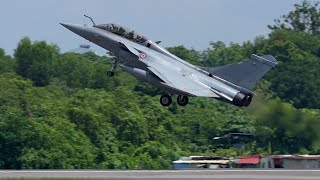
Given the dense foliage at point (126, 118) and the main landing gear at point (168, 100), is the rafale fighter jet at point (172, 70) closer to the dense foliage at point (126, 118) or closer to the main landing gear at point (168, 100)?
the main landing gear at point (168, 100)

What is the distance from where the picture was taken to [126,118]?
96.1 meters

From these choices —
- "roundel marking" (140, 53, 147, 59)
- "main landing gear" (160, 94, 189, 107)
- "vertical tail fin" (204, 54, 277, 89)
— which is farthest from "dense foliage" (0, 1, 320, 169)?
"roundel marking" (140, 53, 147, 59)

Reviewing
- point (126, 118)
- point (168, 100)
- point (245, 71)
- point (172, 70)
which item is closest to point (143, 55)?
point (172, 70)

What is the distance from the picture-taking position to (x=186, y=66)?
2495 inches

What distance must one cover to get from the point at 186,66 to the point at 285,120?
5.95 metres

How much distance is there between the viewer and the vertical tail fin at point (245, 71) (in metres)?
62.5

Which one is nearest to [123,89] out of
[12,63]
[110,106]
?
[110,106]

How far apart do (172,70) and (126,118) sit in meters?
33.7

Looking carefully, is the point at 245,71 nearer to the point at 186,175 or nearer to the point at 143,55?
the point at 143,55

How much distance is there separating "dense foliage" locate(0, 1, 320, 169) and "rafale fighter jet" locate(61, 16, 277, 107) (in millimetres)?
2985

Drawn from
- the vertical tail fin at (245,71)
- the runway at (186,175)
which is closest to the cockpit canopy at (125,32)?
the vertical tail fin at (245,71)

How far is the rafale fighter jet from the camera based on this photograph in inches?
2416

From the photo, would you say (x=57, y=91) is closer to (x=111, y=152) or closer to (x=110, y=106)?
(x=110, y=106)

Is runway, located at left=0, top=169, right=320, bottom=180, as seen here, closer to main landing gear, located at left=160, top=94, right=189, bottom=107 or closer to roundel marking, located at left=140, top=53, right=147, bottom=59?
main landing gear, located at left=160, top=94, right=189, bottom=107
